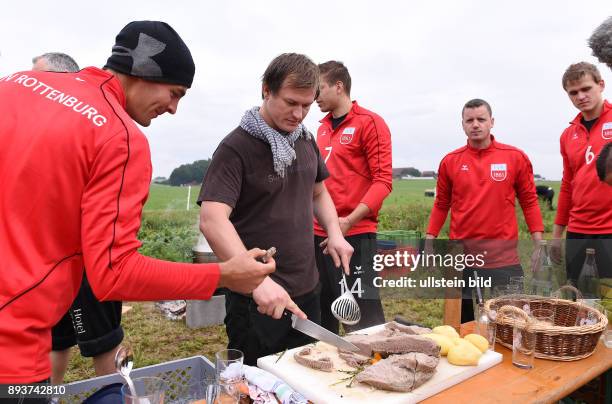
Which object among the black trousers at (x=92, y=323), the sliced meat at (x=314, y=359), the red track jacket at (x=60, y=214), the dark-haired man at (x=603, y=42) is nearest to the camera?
the red track jacket at (x=60, y=214)

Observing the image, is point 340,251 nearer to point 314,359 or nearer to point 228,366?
point 314,359

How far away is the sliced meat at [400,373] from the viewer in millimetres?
1657

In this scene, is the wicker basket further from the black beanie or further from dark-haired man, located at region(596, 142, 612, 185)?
the black beanie

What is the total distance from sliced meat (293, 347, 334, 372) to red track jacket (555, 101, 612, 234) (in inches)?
124

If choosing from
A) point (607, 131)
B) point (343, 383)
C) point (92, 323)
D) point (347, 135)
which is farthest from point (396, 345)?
point (607, 131)

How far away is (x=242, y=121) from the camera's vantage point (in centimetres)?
250

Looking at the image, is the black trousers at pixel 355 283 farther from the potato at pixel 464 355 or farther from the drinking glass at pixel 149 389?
the drinking glass at pixel 149 389

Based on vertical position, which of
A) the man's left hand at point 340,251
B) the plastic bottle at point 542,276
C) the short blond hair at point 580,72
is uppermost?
the short blond hair at point 580,72

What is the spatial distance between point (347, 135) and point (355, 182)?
1.35ft

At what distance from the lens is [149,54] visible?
157 cm

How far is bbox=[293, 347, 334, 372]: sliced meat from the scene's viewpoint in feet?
5.97

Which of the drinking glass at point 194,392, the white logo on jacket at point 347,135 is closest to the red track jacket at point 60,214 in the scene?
the drinking glass at point 194,392

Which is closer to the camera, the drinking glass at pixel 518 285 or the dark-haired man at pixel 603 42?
the dark-haired man at pixel 603 42

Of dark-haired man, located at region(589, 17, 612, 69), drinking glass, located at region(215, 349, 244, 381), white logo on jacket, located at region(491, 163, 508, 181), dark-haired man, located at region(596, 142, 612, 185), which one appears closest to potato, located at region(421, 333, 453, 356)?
drinking glass, located at region(215, 349, 244, 381)
